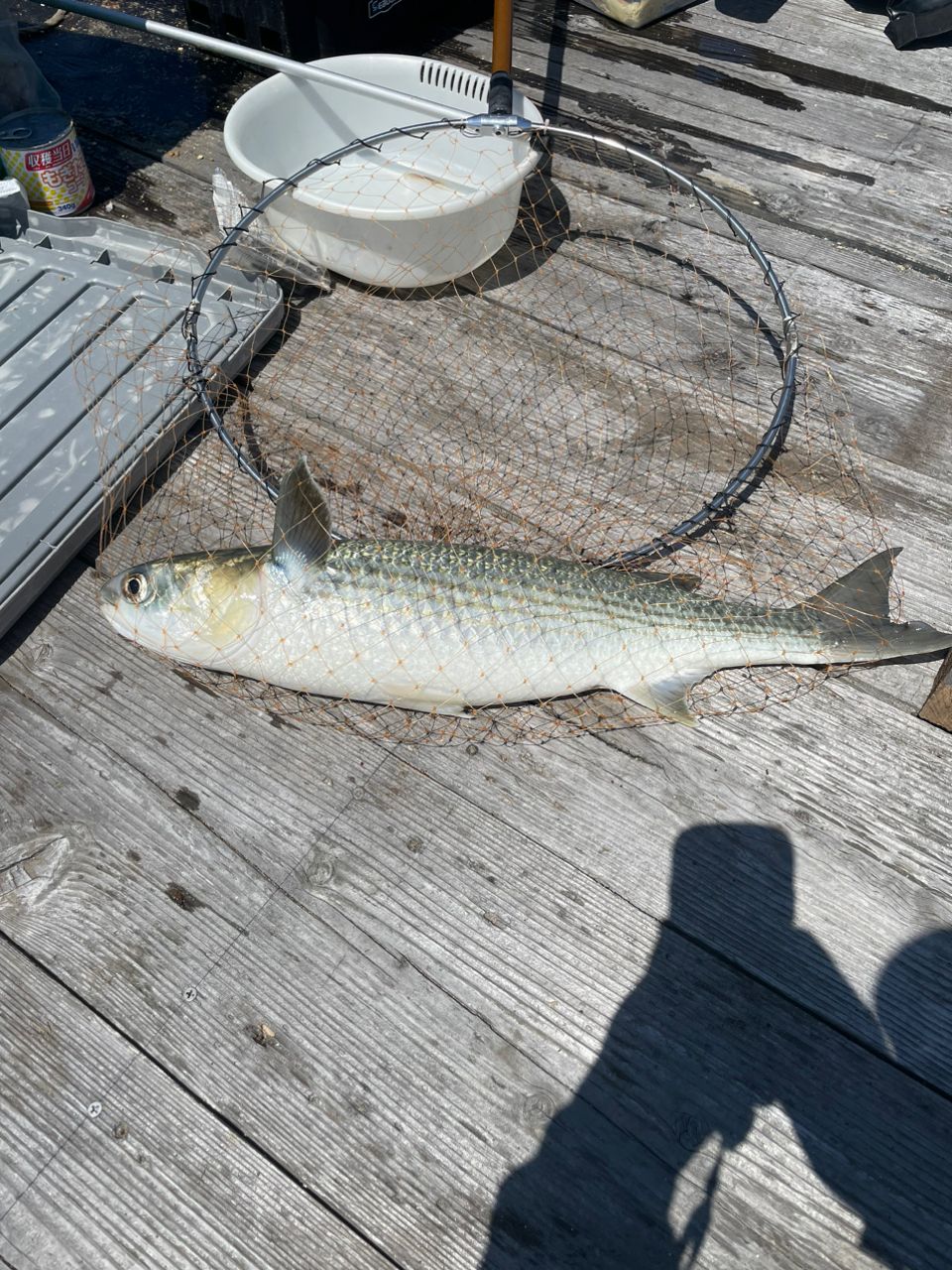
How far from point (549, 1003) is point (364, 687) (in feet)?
3.32

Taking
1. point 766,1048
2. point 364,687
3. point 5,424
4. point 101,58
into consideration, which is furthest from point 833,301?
point 101,58

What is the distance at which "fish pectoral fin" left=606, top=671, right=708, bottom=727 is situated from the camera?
2637 mm

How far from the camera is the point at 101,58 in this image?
5.35 meters

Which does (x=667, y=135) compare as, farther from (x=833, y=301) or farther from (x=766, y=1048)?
(x=766, y=1048)

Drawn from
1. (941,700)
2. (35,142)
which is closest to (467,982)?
(941,700)

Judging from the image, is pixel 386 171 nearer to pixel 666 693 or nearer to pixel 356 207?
pixel 356 207

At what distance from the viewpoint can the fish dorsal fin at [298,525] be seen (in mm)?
2584

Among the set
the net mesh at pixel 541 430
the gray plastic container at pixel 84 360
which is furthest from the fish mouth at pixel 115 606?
the gray plastic container at pixel 84 360

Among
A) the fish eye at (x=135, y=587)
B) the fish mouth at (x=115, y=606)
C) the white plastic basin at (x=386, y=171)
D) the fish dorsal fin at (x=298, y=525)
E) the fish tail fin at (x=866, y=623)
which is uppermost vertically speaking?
the white plastic basin at (x=386, y=171)

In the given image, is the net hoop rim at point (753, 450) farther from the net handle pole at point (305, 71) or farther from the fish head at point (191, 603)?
the fish head at point (191, 603)

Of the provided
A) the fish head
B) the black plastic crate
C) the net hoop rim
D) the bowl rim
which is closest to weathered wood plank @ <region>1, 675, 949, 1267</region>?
the fish head

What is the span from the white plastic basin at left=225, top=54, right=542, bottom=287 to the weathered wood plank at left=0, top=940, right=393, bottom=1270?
9.89 ft

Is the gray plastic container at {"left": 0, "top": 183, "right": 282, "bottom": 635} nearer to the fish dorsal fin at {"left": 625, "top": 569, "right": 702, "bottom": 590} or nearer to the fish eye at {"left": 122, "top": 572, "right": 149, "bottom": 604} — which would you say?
the fish eye at {"left": 122, "top": 572, "right": 149, "bottom": 604}

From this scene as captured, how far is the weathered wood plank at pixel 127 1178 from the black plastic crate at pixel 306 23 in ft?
16.6
